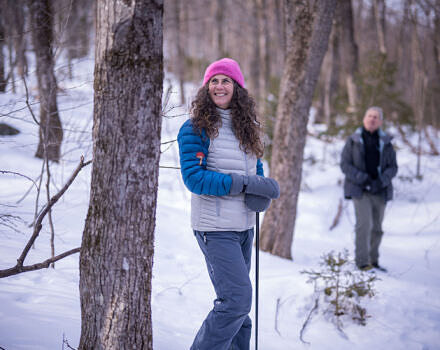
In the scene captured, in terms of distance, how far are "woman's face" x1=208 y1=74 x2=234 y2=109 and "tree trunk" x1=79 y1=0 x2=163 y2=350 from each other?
0.60 meters

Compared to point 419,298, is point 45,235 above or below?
above

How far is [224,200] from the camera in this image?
215 centimetres

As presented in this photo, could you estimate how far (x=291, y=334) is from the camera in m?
3.04

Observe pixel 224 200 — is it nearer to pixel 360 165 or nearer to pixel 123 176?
pixel 123 176

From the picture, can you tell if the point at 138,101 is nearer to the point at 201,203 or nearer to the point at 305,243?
the point at 201,203

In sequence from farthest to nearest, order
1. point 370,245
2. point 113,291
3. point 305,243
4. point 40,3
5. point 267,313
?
point 305,243 < point 40,3 < point 370,245 < point 267,313 < point 113,291

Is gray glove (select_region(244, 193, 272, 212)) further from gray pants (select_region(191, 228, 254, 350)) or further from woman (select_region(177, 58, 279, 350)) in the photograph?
gray pants (select_region(191, 228, 254, 350))

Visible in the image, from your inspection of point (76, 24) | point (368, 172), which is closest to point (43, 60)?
point (76, 24)

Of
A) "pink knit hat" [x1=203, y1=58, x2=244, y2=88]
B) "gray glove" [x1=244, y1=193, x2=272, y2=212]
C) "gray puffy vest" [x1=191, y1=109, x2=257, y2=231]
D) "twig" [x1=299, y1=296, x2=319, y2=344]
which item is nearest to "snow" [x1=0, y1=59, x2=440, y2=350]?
"twig" [x1=299, y1=296, x2=319, y2=344]

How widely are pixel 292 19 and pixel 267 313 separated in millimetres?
3589

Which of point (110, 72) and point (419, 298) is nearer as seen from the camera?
point (110, 72)

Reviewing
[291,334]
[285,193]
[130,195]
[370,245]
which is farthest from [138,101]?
[370,245]

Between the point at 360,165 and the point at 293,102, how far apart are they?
4.21ft

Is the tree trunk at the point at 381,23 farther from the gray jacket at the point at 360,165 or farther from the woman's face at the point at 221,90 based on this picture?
the woman's face at the point at 221,90
